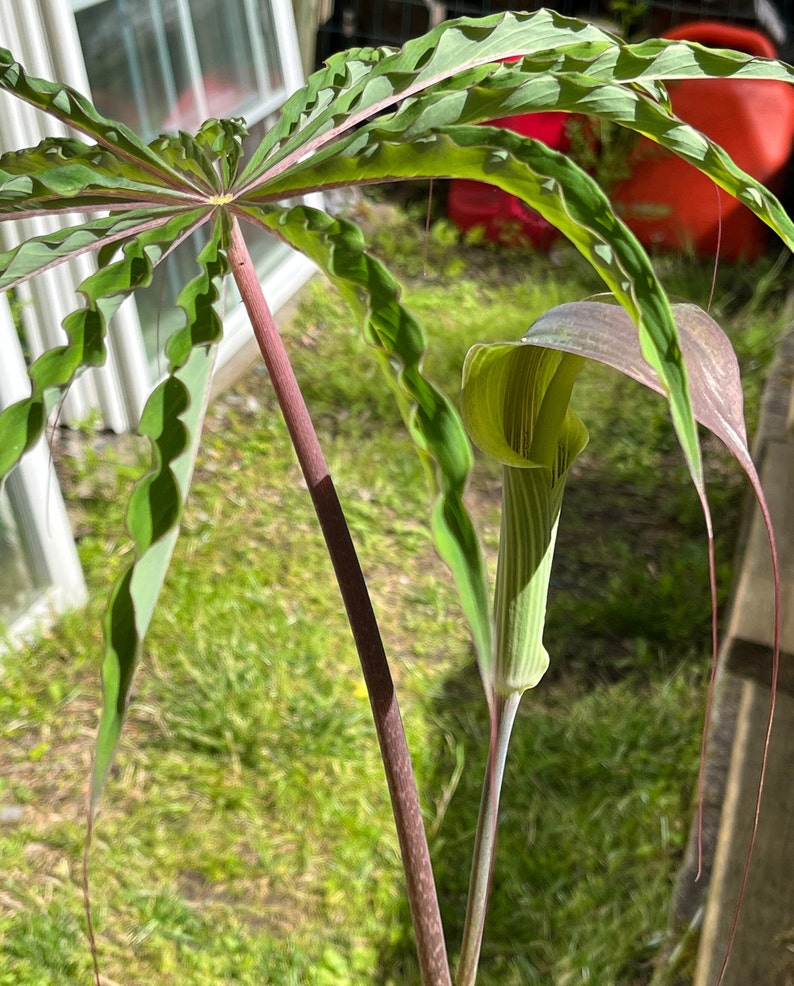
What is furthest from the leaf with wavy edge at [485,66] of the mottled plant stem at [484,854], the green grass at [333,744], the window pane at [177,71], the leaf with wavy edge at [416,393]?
the window pane at [177,71]

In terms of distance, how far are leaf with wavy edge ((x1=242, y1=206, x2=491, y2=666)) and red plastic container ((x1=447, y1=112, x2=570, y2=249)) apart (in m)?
2.78

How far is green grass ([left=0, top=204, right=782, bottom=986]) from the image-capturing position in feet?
4.05

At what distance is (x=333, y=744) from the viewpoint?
4.88 feet

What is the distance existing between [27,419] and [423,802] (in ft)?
3.81

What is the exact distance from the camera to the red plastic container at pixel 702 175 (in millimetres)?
2871

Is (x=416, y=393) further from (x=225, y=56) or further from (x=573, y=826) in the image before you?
(x=225, y=56)

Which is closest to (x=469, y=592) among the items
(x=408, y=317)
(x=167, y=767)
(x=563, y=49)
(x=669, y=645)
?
(x=408, y=317)

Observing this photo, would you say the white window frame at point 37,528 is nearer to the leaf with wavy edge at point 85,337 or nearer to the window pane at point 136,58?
the window pane at point 136,58

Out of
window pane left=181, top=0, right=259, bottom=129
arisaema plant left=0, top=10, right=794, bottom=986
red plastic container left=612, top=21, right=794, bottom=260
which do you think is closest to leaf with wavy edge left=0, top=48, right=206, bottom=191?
arisaema plant left=0, top=10, right=794, bottom=986

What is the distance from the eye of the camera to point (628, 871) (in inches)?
51.3

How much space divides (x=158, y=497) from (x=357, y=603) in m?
0.19

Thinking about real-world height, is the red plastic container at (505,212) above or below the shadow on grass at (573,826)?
above

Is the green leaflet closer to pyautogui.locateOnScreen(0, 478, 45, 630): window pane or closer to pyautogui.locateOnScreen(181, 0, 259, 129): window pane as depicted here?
pyautogui.locateOnScreen(0, 478, 45, 630): window pane

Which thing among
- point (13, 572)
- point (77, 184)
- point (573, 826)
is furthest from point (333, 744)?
point (77, 184)
